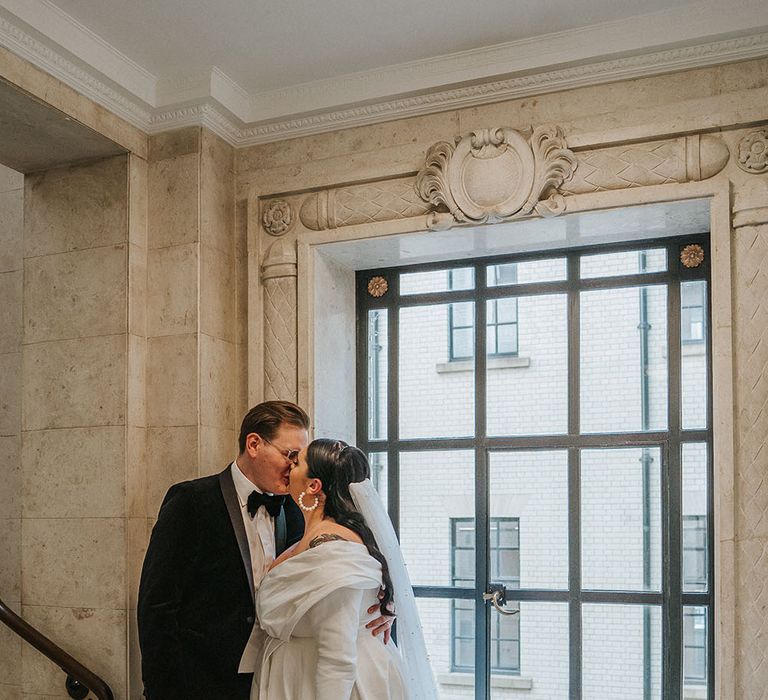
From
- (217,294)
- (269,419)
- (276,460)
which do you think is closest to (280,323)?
(217,294)

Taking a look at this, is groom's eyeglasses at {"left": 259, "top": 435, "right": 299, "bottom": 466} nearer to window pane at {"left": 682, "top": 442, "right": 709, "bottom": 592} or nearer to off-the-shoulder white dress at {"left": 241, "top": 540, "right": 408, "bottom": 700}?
off-the-shoulder white dress at {"left": 241, "top": 540, "right": 408, "bottom": 700}

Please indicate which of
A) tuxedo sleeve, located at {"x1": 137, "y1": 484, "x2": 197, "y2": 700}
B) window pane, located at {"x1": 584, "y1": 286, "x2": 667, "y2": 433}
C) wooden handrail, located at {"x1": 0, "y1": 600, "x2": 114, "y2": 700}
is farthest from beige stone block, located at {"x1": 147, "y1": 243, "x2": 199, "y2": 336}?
window pane, located at {"x1": 584, "y1": 286, "x2": 667, "y2": 433}

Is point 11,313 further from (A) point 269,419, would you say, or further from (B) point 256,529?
(B) point 256,529

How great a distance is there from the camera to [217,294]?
3932 mm

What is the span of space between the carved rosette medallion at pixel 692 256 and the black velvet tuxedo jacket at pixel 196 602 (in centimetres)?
197

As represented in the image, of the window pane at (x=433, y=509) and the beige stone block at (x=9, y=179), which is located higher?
the beige stone block at (x=9, y=179)

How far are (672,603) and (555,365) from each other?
40.4 inches

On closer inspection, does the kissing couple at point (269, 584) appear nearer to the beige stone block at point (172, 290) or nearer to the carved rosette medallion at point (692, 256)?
the beige stone block at point (172, 290)

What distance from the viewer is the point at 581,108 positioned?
11.6 feet

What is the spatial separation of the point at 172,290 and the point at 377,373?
98 cm

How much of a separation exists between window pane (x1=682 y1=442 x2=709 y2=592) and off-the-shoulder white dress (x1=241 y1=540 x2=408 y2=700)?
4.02 feet

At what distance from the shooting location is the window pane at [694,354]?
3686mm

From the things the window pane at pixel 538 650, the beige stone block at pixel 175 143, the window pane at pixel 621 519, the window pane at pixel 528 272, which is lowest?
the window pane at pixel 538 650

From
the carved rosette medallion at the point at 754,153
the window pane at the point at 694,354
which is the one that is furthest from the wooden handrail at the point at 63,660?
the carved rosette medallion at the point at 754,153
